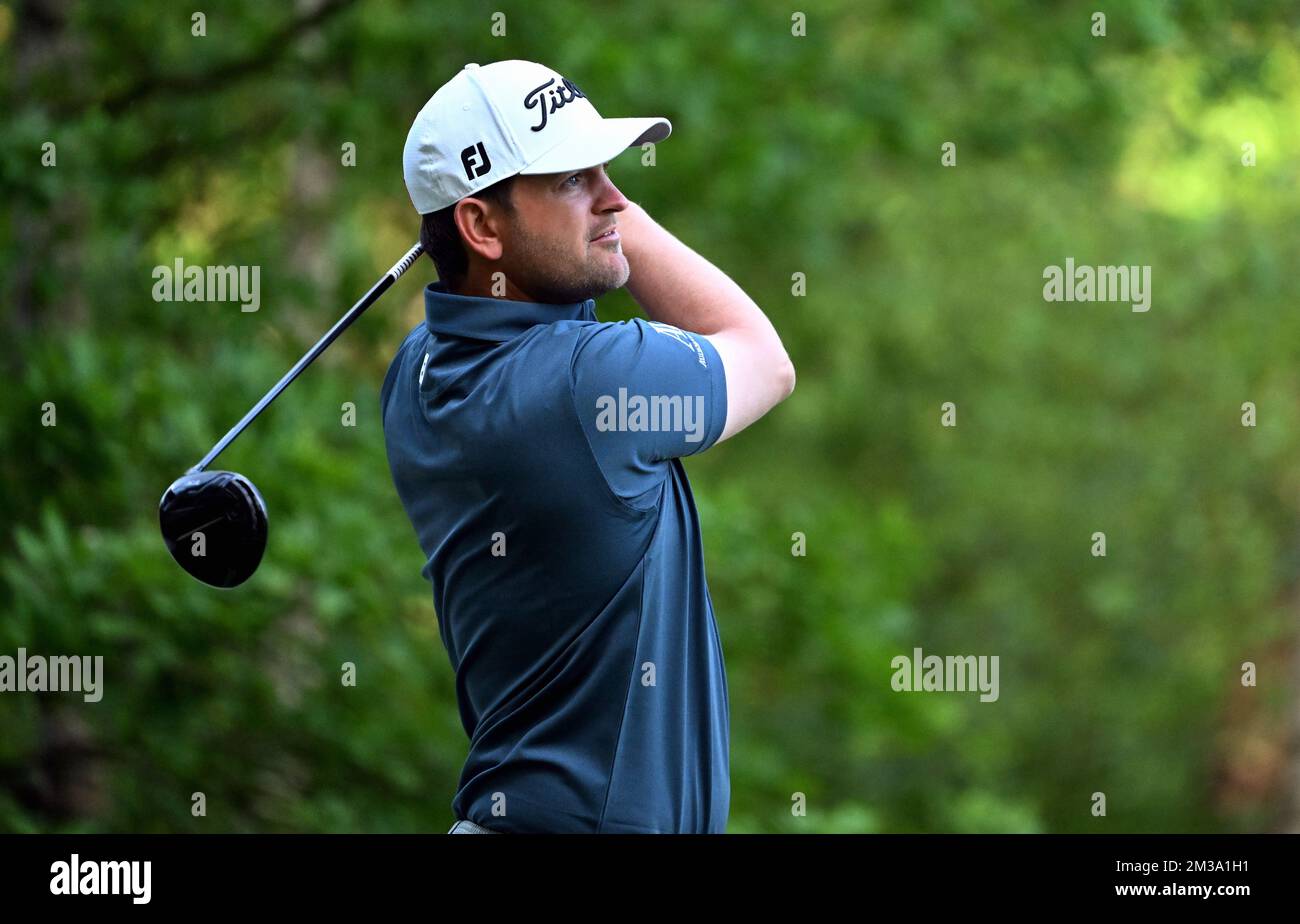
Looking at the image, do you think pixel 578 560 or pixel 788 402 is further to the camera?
pixel 788 402

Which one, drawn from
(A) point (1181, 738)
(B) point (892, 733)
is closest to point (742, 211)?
(B) point (892, 733)

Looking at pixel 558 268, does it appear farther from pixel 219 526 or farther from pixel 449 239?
pixel 219 526

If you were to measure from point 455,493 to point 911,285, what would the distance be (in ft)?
37.7

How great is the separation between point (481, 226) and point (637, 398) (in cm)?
40

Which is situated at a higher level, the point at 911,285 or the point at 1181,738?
the point at 911,285

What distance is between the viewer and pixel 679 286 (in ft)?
9.12

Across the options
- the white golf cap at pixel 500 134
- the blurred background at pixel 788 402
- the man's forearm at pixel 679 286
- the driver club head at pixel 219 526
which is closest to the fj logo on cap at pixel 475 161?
the white golf cap at pixel 500 134

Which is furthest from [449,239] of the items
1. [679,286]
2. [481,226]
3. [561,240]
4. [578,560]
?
[578,560]

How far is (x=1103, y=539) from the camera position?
1414 centimetres

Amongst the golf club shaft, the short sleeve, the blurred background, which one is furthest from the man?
the blurred background

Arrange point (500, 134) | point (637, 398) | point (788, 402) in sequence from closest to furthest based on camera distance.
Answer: point (637, 398) < point (500, 134) < point (788, 402)

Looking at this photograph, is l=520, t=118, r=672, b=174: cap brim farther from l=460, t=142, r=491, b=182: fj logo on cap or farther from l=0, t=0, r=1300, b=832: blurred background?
l=0, t=0, r=1300, b=832: blurred background
